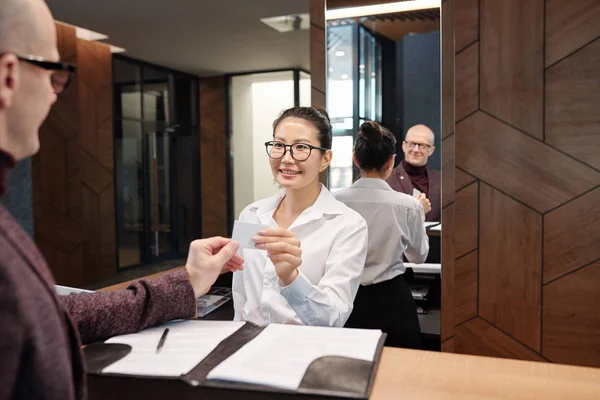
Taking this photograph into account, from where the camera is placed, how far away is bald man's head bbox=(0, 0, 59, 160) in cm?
65

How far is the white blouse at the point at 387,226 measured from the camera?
284 cm

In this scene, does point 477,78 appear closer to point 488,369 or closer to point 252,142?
point 488,369

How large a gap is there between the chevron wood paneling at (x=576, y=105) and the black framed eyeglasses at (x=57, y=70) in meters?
2.68

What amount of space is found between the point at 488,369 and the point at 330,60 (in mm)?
2538

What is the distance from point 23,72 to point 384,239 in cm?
240

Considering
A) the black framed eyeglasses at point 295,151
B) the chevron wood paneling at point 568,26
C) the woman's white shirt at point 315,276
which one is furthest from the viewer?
the chevron wood paneling at point 568,26

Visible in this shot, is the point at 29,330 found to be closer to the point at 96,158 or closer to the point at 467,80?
the point at 467,80

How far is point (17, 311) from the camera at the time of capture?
530 millimetres

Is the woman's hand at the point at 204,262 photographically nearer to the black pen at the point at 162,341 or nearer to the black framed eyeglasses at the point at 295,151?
the black pen at the point at 162,341

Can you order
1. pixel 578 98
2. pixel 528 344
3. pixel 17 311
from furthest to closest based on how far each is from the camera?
1. pixel 528 344
2. pixel 578 98
3. pixel 17 311

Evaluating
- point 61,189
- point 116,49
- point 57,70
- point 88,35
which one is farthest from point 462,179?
Result: point 116,49

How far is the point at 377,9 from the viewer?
10.5 feet

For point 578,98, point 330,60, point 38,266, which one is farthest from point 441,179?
point 38,266

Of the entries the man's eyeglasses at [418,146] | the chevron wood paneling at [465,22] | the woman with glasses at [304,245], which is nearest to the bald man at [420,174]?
the man's eyeglasses at [418,146]
